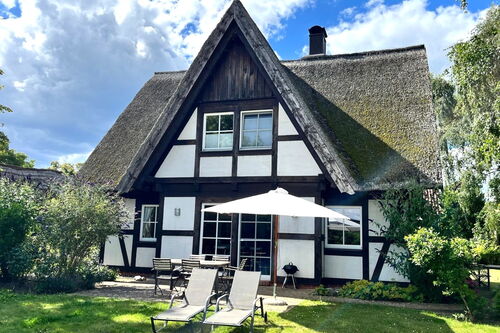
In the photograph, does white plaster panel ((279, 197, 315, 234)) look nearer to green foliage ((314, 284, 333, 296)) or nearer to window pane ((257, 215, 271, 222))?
window pane ((257, 215, 271, 222))

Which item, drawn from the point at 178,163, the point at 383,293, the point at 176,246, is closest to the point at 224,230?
the point at 176,246

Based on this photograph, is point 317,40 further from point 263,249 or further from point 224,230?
point 263,249

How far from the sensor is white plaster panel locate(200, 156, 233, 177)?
37.9ft

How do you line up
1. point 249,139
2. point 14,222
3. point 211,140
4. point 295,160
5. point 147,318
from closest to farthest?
point 147,318
point 14,222
point 295,160
point 249,139
point 211,140

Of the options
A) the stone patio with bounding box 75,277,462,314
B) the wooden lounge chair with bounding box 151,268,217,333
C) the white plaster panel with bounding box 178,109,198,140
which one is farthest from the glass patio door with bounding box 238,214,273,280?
the wooden lounge chair with bounding box 151,268,217,333

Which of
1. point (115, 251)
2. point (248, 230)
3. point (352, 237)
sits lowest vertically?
point (115, 251)

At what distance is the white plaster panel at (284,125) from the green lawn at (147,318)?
15.5ft

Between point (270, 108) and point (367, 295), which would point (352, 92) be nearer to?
point (270, 108)

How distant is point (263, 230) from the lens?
36.8 feet

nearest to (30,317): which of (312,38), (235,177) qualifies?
(235,177)

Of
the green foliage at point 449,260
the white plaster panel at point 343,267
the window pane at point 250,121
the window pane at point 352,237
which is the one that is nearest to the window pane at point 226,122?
the window pane at point 250,121

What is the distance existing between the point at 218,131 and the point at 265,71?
86.1 inches

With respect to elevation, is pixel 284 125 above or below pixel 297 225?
above

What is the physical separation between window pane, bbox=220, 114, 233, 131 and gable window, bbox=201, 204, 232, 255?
2293 mm
